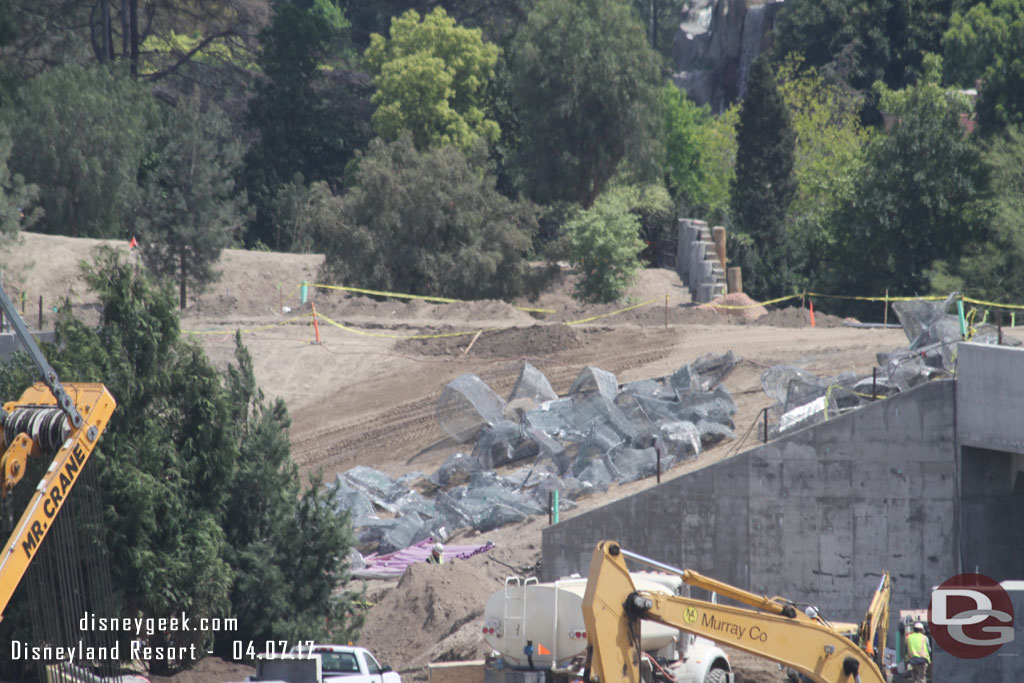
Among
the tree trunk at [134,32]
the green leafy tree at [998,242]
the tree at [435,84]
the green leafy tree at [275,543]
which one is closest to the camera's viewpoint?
the green leafy tree at [275,543]

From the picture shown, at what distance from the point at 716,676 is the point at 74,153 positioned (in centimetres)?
4035

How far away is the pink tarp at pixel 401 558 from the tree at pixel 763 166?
96.0 feet

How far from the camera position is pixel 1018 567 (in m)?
22.6

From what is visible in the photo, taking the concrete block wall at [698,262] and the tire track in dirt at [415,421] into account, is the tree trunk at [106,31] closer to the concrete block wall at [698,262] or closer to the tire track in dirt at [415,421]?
the concrete block wall at [698,262]

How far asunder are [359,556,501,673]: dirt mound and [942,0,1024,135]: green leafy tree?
97.8 ft

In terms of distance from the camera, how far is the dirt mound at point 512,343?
38.1 m

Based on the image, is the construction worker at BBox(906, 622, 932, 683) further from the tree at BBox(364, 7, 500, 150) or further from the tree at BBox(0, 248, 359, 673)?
the tree at BBox(364, 7, 500, 150)

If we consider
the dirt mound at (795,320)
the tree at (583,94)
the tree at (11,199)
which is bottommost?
the dirt mound at (795,320)

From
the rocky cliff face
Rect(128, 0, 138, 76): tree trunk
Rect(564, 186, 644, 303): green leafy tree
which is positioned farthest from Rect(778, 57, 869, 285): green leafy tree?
Rect(128, 0, 138, 76): tree trunk

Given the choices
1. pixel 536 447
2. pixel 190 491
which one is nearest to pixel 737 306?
pixel 536 447

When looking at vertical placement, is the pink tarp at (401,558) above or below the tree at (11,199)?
below

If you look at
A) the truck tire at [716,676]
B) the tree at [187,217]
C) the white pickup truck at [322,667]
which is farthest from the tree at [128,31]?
the truck tire at [716,676]

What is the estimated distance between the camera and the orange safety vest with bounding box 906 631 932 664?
58.4 feet

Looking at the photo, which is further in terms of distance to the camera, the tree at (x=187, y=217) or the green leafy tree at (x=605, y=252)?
the green leafy tree at (x=605, y=252)
